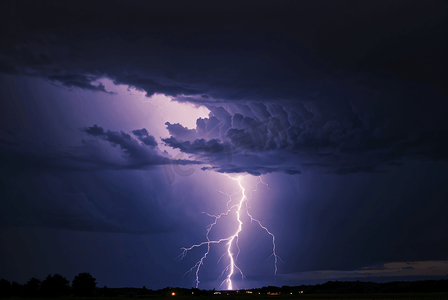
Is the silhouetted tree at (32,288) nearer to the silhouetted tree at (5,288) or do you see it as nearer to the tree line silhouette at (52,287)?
the tree line silhouette at (52,287)

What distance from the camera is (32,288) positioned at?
78.3 m

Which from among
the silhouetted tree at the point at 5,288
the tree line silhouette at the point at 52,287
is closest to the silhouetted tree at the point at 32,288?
the tree line silhouette at the point at 52,287

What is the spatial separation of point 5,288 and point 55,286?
49.0 feet

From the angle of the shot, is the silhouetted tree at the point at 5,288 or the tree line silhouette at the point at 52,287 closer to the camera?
the tree line silhouette at the point at 52,287

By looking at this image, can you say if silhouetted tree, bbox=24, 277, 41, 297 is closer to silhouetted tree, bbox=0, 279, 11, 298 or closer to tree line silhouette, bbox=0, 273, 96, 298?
tree line silhouette, bbox=0, 273, 96, 298

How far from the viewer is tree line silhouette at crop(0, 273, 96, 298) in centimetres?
7862

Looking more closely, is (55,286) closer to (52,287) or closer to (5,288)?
(52,287)

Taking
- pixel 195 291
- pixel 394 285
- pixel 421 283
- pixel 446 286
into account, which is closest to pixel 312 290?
pixel 394 285

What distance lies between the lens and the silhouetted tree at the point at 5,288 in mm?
85688

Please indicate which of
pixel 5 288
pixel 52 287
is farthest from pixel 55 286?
pixel 5 288

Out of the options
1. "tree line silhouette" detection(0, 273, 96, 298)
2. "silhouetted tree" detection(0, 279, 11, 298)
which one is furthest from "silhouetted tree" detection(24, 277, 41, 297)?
"silhouetted tree" detection(0, 279, 11, 298)

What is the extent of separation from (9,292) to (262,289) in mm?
75763

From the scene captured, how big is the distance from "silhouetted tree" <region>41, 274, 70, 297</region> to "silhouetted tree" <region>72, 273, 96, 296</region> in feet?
6.36

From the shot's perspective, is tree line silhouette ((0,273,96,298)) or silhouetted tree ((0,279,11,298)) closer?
tree line silhouette ((0,273,96,298))
